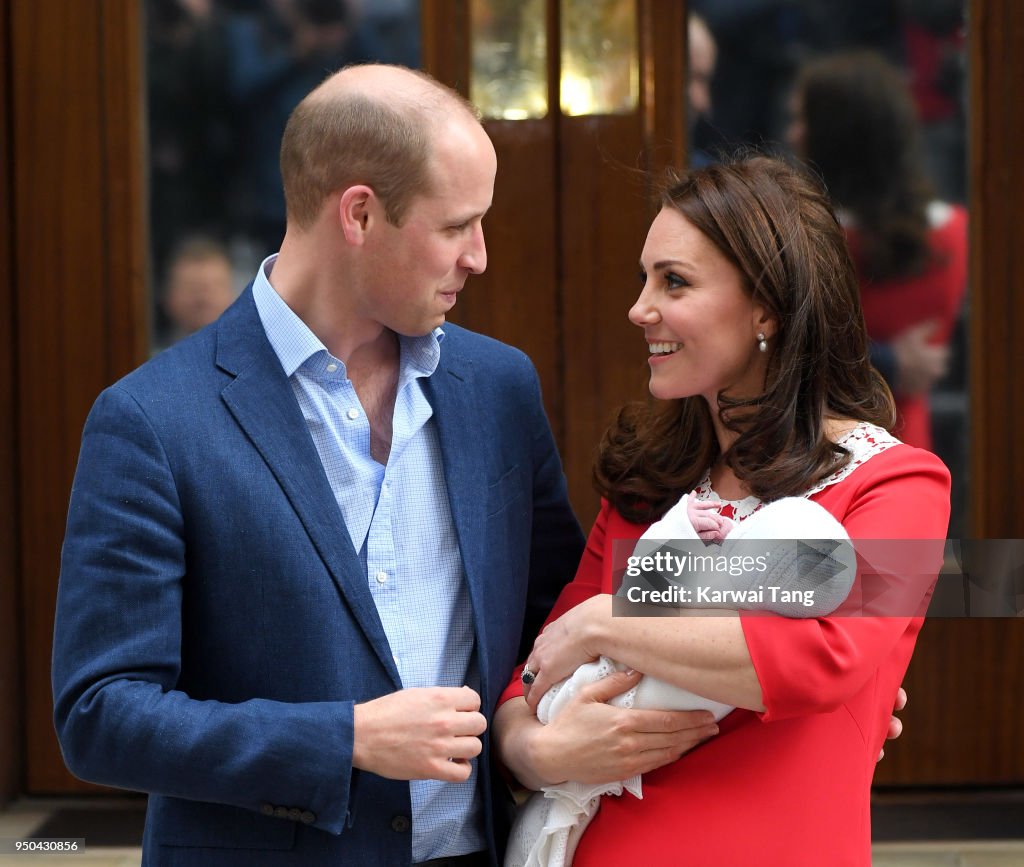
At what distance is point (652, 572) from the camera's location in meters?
1.99

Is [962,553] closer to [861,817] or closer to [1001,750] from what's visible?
[1001,750]

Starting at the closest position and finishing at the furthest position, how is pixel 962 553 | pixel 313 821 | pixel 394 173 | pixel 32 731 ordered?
pixel 313 821 → pixel 394 173 → pixel 962 553 → pixel 32 731

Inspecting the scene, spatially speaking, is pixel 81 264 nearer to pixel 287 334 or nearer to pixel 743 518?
pixel 287 334

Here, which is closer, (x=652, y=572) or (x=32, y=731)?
(x=652, y=572)

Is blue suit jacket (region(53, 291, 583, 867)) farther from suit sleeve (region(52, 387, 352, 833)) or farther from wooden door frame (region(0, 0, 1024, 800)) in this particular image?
wooden door frame (region(0, 0, 1024, 800))

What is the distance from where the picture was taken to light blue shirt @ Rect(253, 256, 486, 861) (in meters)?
2.07

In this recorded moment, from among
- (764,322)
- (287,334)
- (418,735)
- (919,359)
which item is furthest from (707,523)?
(919,359)

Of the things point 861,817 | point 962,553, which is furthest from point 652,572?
point 962,553

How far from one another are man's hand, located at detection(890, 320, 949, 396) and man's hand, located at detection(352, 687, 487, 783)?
2303 millimetres

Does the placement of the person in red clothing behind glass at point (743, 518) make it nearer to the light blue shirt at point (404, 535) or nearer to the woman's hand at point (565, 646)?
the woman's hand at point (565, 646)

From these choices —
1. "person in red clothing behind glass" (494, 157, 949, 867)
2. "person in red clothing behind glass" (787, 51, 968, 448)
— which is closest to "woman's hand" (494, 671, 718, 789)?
"person in red clothing behind glass" (494, 157, 949, 867)

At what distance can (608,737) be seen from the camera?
1.96 metres

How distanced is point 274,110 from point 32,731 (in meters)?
1.82

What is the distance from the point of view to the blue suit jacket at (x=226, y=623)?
1866 millimetres
